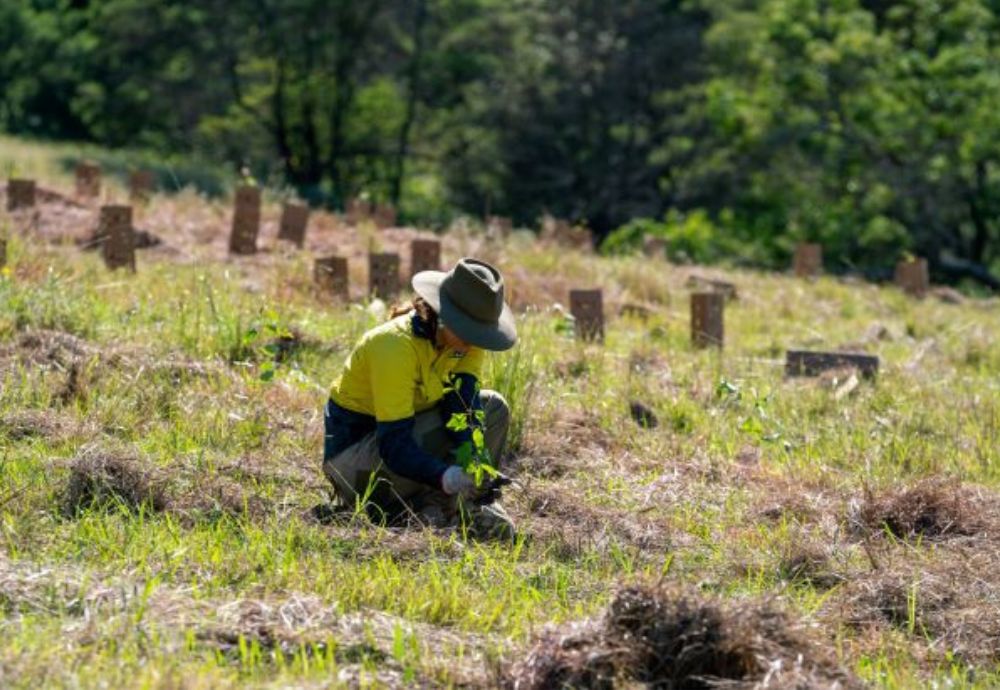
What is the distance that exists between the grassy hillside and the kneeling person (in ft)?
0.82

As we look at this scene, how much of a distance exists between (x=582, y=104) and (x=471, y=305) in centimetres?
2364

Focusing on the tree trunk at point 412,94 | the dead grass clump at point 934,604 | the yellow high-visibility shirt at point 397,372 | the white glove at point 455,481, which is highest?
the tree trunk at point 412,94

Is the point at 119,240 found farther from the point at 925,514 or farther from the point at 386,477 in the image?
the point at 925,514

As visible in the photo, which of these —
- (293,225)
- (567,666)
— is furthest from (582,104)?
(567,666)

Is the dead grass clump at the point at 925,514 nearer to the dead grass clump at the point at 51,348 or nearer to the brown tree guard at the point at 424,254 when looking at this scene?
the dead grass clump at the point at 51,348

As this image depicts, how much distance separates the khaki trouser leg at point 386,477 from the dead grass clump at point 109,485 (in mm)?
698

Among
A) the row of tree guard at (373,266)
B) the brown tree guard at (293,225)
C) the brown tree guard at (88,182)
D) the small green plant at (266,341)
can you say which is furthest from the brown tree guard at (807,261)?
the small green plant at (266,341)

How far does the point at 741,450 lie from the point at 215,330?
286 cm

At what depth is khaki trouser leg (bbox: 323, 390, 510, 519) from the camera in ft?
22.9

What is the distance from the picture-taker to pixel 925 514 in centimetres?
727

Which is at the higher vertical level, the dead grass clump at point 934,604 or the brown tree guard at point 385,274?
the brown tree guard at point 385,274

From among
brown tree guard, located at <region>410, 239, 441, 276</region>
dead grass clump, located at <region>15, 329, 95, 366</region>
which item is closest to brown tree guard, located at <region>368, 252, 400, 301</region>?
brown tree guard, located at <region>410, 239, 441, 276</region>

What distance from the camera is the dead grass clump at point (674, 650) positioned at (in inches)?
202

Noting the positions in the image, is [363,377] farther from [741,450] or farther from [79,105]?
[79,105]
